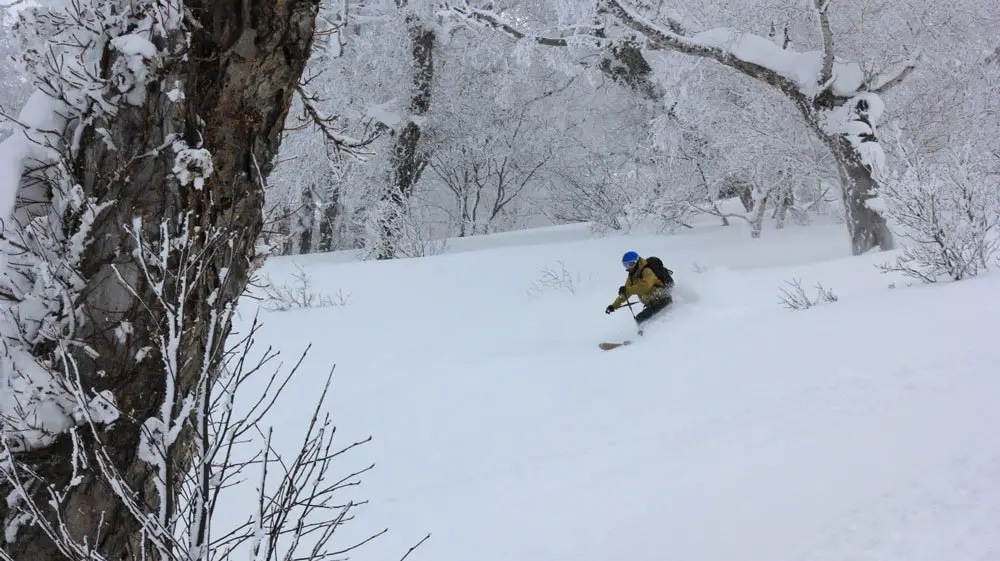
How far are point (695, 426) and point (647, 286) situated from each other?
11.7 ft

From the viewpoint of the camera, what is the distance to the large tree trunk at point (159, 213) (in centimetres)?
178

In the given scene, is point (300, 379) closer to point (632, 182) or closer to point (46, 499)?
point (46, 499)

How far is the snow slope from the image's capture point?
269cm

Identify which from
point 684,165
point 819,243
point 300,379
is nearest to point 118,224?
point 300,379

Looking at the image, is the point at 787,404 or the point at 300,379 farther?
the point at 300,379

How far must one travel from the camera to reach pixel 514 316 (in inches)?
351

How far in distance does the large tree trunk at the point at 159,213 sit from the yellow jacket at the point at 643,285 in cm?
589

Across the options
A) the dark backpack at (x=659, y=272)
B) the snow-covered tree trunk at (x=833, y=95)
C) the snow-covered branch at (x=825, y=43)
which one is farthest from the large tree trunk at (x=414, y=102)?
the snow-covered branch at (x=825, y=43)

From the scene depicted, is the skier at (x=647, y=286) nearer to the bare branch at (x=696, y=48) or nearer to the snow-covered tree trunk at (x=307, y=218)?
the bare branch at (x=696, y=48)

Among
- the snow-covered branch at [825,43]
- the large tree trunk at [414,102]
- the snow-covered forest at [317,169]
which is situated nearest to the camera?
the snow-covered forest at [317,169]

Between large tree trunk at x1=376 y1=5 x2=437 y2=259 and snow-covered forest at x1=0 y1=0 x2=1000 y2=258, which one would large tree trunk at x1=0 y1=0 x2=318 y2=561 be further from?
large tree trunk at x1=376 y1=5 x2=437 y2=259

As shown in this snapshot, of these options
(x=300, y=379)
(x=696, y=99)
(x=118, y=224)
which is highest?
(x=696, y=99)

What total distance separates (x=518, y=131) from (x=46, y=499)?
19.1 m

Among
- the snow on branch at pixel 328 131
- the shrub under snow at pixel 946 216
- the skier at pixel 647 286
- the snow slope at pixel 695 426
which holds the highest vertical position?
the snow on branch at pixel 328 131
